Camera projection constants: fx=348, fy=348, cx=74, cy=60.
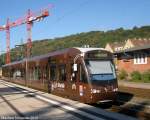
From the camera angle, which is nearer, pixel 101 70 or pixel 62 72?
pixel 101 70

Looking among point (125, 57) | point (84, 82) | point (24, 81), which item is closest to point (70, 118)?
point (84, 82)

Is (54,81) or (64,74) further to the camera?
(54,81)

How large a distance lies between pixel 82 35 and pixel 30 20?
35.3 meters

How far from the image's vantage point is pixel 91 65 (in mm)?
17234

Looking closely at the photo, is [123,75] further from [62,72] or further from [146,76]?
[62,72]

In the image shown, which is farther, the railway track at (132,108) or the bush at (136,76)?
the bush at (136,76)

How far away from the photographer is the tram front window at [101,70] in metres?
16.9

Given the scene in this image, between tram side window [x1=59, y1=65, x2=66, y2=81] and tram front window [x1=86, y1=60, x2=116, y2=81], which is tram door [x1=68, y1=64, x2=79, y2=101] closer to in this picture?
tram side window [x1=59, y1=65, x2=66, y2=81]

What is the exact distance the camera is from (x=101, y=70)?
17156 mm

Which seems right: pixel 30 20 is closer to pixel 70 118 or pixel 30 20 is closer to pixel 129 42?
pixel 129 42

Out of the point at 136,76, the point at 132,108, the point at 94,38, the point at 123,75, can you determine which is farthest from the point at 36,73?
the point at 94,38

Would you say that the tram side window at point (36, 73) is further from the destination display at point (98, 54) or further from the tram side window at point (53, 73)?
the destination display at point (98, 54)

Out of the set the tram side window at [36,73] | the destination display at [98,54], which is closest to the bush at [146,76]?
the tram side window at [36,73]

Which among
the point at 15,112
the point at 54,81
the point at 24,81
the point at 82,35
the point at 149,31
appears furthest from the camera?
the point at 149,31
